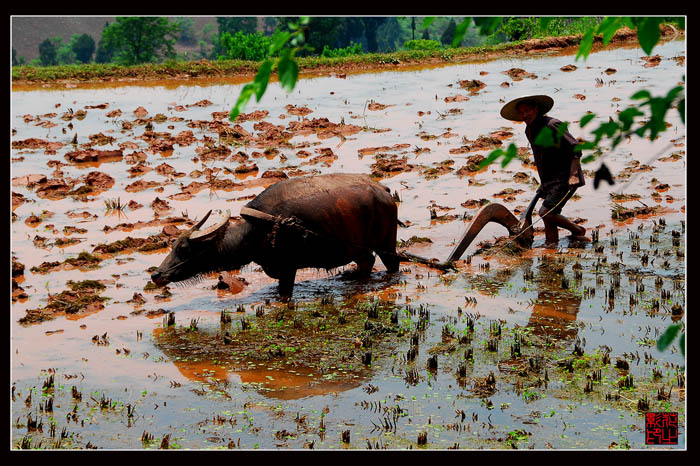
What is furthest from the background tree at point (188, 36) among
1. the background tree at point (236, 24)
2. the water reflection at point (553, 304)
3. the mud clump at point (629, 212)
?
the water reflection at point (553, 304)

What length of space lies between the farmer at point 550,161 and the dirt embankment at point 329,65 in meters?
13.3

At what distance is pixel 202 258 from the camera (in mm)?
6730

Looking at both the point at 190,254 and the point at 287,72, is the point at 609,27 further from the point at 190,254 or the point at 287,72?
the point at 190,254

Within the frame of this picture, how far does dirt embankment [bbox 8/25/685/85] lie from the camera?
68.2 feet

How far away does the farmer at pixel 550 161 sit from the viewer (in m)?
7.58

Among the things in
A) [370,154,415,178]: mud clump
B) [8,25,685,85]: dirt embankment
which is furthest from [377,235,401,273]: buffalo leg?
[8,25,685,85]: dirt embankment

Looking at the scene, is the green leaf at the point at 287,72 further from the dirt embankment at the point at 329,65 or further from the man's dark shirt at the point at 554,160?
the dirt embankment at the point at 329,65

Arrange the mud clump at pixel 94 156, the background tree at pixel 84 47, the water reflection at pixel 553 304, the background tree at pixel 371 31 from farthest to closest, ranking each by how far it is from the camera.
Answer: the background tree at pixel 84 47, the background tree at pixel 371 31, the mud clump at pixel 94 156, the water reflection at pixel 553 304

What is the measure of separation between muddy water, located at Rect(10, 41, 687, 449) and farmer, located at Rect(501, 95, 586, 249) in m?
0.50

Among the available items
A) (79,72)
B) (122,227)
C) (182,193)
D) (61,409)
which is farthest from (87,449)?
(79,72)

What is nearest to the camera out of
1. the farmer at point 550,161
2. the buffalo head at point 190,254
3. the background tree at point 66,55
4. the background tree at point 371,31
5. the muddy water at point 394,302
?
the muddy water at point 394,302

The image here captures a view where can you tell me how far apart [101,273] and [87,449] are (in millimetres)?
3951

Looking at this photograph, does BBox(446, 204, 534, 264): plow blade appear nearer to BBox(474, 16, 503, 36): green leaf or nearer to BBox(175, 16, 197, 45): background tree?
BBox(474, 16, 503, 36): green leaf

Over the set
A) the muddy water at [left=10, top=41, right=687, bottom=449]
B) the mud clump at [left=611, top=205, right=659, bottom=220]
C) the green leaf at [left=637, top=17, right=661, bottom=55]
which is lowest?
the muddy water at [left=10, top=41, right=687, bottom=449]
